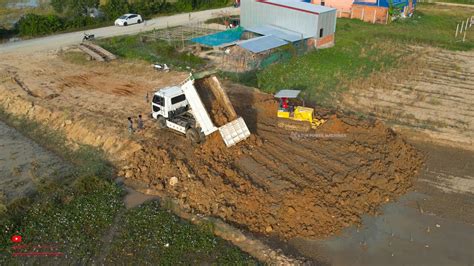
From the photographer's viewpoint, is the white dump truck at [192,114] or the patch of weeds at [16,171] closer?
the white dump truck at [192,114]

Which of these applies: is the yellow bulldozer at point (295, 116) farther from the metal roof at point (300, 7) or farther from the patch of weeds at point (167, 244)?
the metal roof at point (300, 7)

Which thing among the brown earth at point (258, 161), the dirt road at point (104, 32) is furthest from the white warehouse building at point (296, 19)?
the brown earth at point (258, 161)

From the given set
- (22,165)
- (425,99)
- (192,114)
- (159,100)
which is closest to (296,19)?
(425,99)

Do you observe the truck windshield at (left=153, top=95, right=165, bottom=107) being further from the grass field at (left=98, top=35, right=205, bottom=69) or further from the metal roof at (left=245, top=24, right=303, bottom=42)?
the metal roof at (left=245, top=24, right=303, bottom=42)

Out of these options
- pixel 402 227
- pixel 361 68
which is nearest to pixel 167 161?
pixel 402 227

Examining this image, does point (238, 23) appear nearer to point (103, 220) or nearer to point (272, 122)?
point (272, 122)

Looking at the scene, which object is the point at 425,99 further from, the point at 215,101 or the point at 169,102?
the point at 169,102
